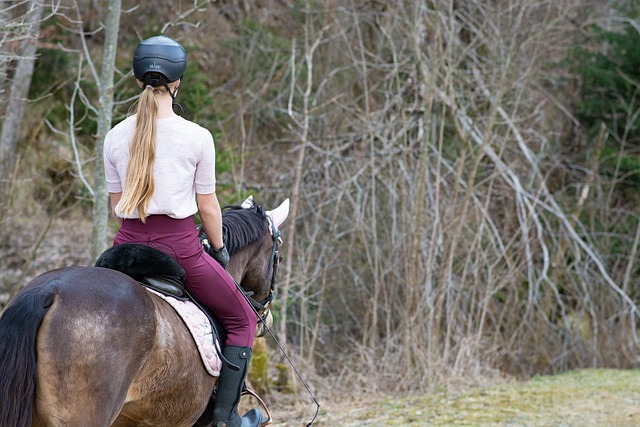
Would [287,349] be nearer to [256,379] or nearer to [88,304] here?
[256,379]

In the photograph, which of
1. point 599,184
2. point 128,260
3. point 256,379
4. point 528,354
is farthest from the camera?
point 599,184

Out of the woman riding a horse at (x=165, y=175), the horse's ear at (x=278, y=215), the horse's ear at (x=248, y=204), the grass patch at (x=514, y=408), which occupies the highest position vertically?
the woman riding a horse at (x=165, y=175)

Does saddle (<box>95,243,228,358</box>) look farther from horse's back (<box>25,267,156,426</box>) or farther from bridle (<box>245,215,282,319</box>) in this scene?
bridle (<box>245,215,282,319</box>)

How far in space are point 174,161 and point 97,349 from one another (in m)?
0.90

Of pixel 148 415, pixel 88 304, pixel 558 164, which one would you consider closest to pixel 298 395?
pixel 148 415

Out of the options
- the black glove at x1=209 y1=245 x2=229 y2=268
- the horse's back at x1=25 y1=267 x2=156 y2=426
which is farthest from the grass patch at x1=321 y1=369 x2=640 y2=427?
the horse's back at x1=25 y1=267 x2=156 y2=426

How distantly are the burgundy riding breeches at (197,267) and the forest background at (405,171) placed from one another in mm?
2920

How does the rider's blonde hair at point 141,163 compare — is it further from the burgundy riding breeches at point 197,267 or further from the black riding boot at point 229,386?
the black riding boot at point 229,386

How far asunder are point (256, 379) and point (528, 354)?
4376 millimetres

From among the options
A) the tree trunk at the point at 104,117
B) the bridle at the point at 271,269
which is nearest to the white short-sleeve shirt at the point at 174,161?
the bridle at the point at 271,269

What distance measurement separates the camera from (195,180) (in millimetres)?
3529

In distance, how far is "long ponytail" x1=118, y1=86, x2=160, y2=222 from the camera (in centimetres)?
336

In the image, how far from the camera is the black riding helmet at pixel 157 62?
11.3 feet

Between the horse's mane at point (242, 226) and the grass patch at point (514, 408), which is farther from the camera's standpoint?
the grass patch at point (514, 408)
